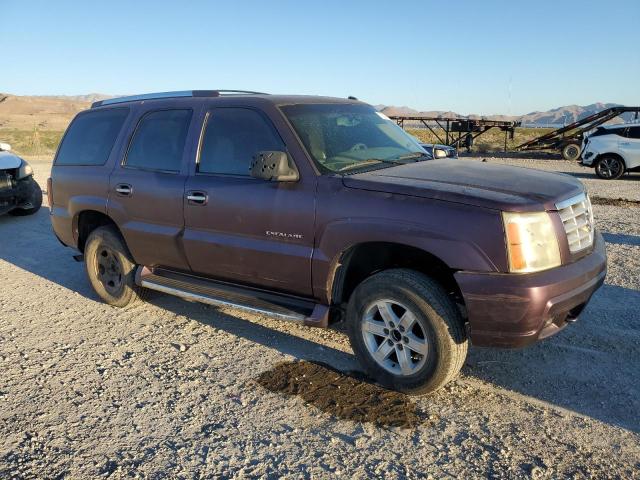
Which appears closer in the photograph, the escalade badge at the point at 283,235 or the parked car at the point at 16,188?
the escalade badge at the point at 283,235

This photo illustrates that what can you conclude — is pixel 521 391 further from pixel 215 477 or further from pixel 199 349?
pixel 199 349

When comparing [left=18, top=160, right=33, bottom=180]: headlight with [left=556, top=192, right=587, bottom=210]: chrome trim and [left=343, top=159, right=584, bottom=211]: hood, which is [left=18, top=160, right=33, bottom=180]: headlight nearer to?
[left=343, top=159, right=584, bottom=211]: hood

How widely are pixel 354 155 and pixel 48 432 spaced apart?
2761 millimetres

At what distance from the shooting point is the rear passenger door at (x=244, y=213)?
13.0 ft

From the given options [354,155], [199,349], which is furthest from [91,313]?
[354,155]

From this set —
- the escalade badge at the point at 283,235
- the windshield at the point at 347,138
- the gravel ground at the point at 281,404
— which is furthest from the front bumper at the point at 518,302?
the windshield at the point at 347,138

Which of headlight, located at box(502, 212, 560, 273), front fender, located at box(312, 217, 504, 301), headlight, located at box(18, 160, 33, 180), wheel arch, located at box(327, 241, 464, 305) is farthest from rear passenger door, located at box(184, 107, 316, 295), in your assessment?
headlight, located at box(18, 160, 33, 180)

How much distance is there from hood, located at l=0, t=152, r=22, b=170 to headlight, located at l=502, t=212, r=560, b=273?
945 centimetres

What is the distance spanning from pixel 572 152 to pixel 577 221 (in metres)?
21.8

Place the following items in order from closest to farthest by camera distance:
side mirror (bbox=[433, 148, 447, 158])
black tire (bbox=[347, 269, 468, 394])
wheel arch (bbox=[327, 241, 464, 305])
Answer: black tire (bbox=[347, 269, 468, 394]) → wheel arch (bbox=[327, 241, 464, 305]) → side mirror (bbox=[433, 148, 447, 158])

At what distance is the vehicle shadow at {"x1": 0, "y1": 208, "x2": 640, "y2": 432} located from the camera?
3.55 m

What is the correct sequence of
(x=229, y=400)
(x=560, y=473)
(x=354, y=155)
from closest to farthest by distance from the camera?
(x=560, y=473) → (x=229, y=400) → (x=354, y=155)

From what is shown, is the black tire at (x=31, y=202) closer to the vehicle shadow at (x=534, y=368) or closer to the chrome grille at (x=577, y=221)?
the vehicle shadow at (x=534, y=368)

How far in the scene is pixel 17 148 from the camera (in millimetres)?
28266
